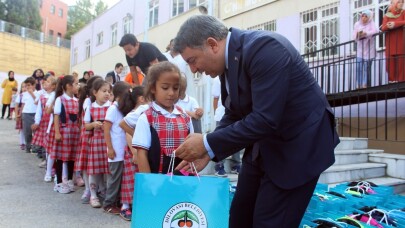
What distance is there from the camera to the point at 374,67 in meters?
7.49

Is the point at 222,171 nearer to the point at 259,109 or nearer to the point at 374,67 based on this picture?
the point at 259,109

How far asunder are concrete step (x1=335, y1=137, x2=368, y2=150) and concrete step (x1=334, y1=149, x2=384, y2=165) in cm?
19

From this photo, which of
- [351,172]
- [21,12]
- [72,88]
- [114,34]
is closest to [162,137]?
[72,88]

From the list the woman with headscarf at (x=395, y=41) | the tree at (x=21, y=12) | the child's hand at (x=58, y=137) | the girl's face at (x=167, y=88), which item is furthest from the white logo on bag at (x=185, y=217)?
the tree at (x=21, y=12)

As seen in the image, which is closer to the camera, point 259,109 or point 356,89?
point 259,109

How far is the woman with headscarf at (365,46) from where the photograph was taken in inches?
295

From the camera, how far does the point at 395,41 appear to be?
696 cm

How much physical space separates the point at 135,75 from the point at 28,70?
2985 centimetres

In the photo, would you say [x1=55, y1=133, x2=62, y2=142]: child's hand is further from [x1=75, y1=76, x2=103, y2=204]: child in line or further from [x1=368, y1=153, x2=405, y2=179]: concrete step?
[x1=368, y1=153, x2=405, y2=179]: concrete step

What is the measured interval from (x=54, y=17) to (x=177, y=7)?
4095 centimetres

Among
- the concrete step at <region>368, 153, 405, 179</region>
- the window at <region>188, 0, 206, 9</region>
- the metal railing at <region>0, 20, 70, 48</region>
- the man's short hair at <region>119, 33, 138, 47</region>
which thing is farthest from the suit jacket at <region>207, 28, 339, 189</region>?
the metal railing at <region>0, 20, 70, 48</region>

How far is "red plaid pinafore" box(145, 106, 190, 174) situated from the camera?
2623mm

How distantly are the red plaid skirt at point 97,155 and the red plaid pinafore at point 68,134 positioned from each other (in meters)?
0.66

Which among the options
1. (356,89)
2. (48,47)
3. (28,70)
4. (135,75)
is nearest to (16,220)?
(135,75)
